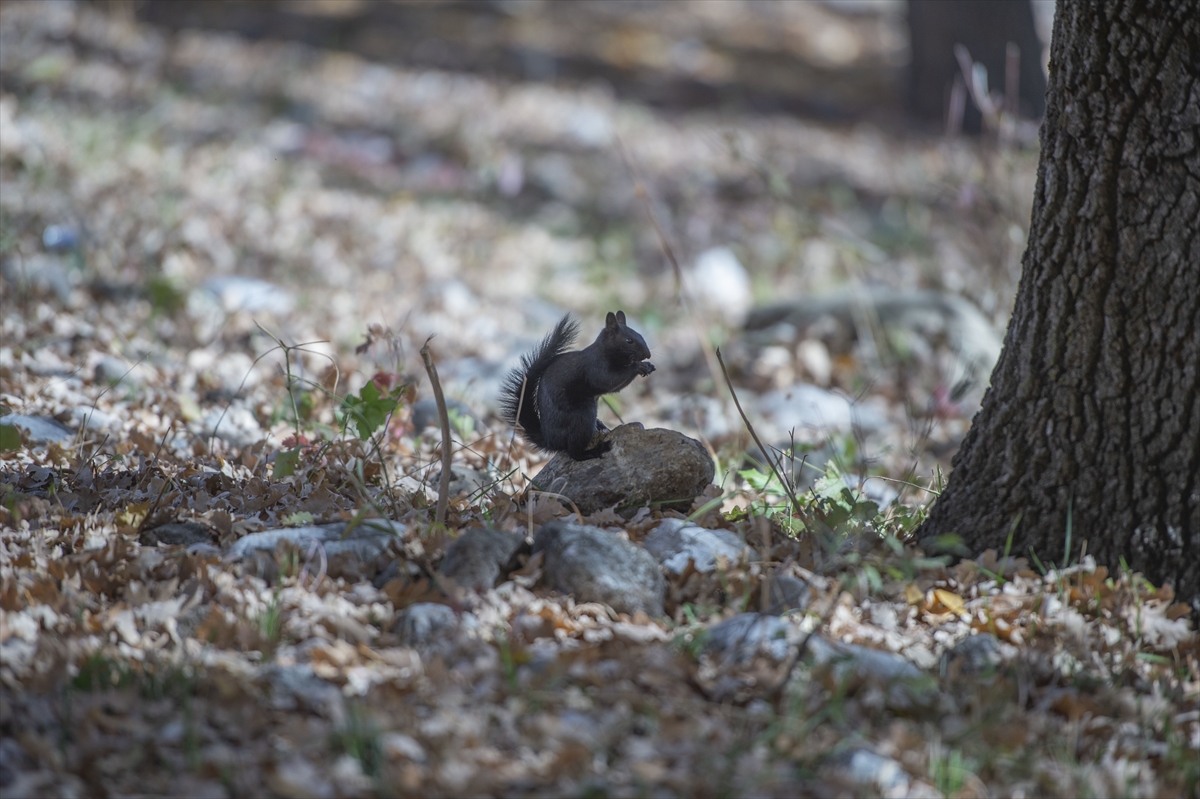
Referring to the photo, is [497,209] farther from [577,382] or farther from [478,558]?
[478,558]

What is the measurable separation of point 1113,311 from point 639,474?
1573mm

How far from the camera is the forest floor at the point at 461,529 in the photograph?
2.38m

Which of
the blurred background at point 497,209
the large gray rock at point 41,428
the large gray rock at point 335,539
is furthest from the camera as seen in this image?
the blurred background at point 497,209

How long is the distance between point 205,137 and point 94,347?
4828mm

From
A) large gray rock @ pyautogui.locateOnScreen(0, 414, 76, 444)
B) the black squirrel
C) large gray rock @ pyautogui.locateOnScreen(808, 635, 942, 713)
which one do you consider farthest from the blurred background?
large gray rock @ pyautogui.locateOnScreen(808, 635, 942, 713)

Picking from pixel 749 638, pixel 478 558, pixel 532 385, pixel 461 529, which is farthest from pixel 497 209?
pixel 749 638

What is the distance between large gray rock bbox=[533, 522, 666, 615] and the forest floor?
50 millimetres

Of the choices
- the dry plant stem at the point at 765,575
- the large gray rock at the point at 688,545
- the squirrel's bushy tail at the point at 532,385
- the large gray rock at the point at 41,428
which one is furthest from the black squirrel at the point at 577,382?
the large gray rock at the point at 41,428

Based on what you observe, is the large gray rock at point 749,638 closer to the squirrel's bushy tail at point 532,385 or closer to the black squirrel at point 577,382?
the black squirrel at point 577,382

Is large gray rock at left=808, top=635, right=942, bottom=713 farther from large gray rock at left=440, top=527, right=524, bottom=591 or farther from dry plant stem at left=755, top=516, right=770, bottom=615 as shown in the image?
large gray rock at left=440, top=527, right=524, bottom=591

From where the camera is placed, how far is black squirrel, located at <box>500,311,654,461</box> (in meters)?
3.61

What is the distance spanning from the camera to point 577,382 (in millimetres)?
3641

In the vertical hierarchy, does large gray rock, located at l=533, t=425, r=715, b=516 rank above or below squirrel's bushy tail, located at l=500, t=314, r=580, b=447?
below

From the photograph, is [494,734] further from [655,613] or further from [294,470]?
[294,470]
